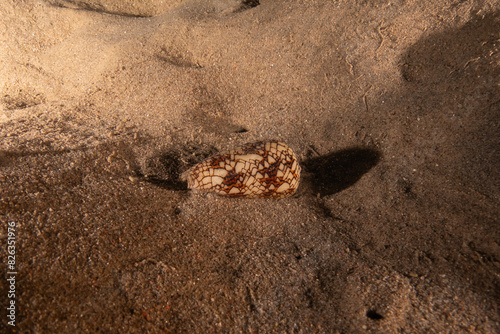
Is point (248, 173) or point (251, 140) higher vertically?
point (251, 140)

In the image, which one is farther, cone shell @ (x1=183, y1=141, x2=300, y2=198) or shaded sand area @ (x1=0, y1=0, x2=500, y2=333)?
cone shell @ (x1=183, y1=141, x2=300, y2=198)

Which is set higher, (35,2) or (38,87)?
(35,2)

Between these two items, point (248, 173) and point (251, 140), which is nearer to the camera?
point (248, 173)

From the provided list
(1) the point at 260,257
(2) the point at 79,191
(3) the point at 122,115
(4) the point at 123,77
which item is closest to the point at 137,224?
(2) the point at 79,191

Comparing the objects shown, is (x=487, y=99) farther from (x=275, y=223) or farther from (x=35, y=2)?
(x=35, y=2)
